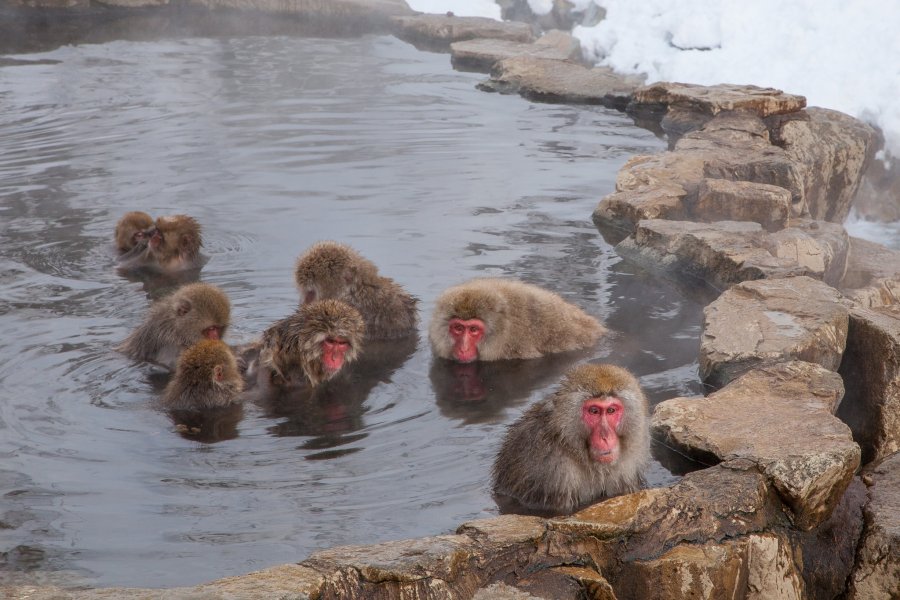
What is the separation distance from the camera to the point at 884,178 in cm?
1062

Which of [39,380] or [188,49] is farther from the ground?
[188,49]

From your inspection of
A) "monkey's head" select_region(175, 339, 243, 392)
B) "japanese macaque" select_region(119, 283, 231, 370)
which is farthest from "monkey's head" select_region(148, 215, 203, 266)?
"monkey's head" select_region(175, 339, 243, 392)

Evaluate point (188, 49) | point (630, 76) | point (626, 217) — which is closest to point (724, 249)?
point (626, 217)

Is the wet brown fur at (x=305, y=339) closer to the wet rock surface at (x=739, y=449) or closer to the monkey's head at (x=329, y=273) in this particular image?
the monkey's head at (x=329, y=273)

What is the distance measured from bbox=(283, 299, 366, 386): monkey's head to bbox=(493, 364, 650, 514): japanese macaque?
1445 mm

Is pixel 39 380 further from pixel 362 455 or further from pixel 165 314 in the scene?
pixel 362 455

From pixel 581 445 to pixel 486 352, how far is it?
173cm

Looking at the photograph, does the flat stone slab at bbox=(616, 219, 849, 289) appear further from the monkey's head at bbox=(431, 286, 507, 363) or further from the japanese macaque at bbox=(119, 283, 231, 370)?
the japanese macaque at bbox=(119, 283, 231, 370)

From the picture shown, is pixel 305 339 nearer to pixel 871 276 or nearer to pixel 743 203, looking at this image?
pixel 743 203

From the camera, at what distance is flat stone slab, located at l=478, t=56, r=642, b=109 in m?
11.9

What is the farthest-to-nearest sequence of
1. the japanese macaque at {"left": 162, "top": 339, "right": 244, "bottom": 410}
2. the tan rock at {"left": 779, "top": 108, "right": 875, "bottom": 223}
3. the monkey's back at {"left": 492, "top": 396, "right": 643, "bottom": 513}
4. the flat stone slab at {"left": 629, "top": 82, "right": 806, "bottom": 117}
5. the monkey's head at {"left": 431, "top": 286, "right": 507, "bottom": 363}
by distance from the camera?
the flat stone slab at {"left": 629, "top": 82, "right": 806, "bottom": 117}, the tan rock at {"left": 779, "top": 108, "right": 875, "bottom": 223}, the monkey's head at {"left": 431, "top": 286, "right": 507, "bottom": 363}, the japanese macaque at {"left": 162, "top": 339, "right": 244, "bottom": 410}, the monkey's back at {"left": 492, "top": 396, "right": 643, "bottom": 513}

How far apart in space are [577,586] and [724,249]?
336 centimetres

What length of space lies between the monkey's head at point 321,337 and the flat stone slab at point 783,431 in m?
1.63

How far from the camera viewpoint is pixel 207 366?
479 cm
